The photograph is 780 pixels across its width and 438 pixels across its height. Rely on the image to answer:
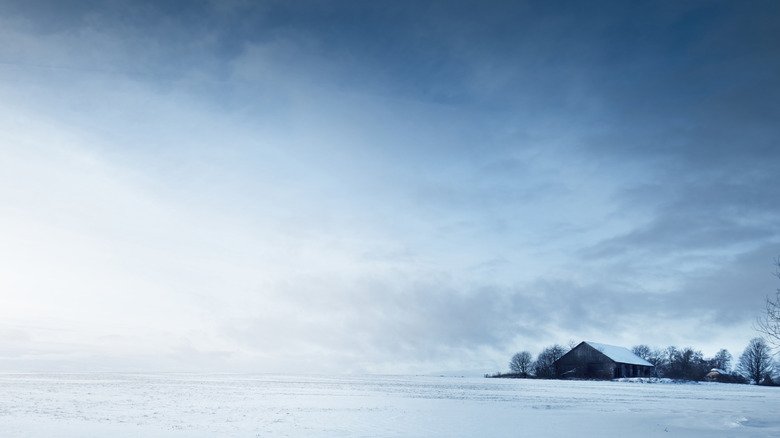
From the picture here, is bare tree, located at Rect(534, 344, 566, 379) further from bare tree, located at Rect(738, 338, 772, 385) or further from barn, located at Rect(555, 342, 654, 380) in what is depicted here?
bare tree, located at Rect(738, 338, 772, 385)

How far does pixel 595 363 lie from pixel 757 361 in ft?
161

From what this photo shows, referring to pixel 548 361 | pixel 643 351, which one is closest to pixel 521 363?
pixel 548 361

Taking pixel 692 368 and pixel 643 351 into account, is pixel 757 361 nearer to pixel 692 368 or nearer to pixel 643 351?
pixel 692 368

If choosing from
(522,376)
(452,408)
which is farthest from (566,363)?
(452,408)

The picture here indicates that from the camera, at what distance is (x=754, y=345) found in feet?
407

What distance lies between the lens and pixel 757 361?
122250 millimetres

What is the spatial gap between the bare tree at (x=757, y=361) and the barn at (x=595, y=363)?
34982 millimetres

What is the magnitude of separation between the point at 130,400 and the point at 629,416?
2956 centimetres

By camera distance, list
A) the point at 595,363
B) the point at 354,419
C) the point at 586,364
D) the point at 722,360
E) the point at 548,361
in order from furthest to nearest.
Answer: the point at 722,360
the point at 548,361
the point at 586,364
the point at 595,363
the point at 354,419

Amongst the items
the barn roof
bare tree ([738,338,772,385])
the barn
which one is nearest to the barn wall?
the barn

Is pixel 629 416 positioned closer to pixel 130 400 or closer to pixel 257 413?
pixel 257 413

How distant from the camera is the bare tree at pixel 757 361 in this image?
120694 mm

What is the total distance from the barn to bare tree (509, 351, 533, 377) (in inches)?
516

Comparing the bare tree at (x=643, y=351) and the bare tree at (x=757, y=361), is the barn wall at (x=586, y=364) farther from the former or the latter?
the bare tree at (x=643, y=351)
